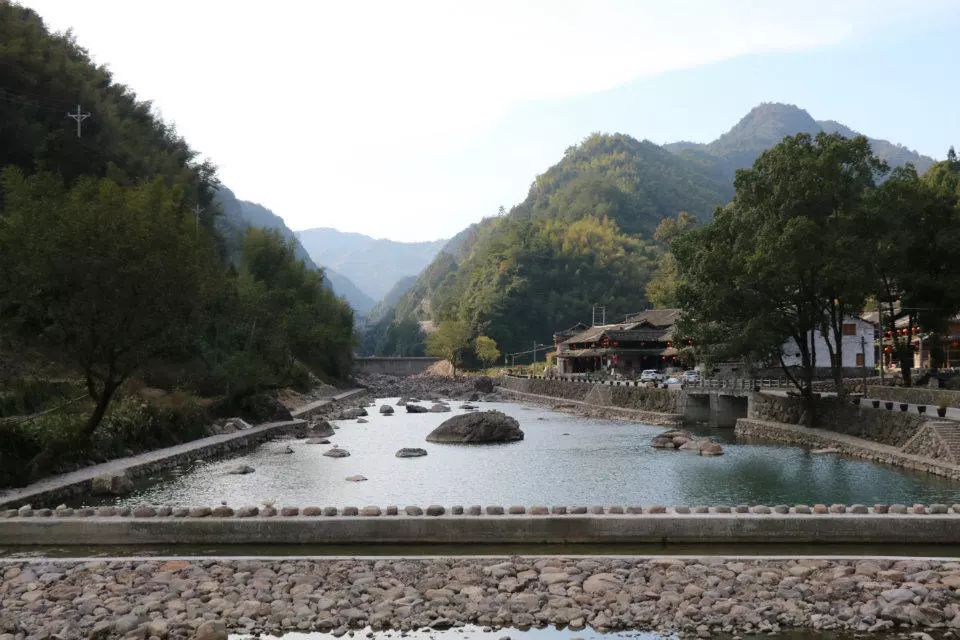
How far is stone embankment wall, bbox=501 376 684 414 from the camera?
46.2 meters

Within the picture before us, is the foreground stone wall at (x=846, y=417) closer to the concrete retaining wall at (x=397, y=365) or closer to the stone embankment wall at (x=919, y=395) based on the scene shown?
the stone embankment wall at (x=919, y=395)

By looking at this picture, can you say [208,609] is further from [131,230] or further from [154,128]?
[154,128]

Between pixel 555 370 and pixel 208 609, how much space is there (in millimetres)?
81736

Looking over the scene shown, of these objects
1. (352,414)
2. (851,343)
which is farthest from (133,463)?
(851,343)

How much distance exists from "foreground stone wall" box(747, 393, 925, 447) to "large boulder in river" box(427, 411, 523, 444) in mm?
12025

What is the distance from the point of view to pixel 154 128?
62.4 m

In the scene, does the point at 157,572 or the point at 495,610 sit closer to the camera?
the point at 495,610

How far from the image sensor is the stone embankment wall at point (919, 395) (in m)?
30.6

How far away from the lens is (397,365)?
424 feet

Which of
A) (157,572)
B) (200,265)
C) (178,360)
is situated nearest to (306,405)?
(178,360)

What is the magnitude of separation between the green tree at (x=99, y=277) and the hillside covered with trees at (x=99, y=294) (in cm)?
4

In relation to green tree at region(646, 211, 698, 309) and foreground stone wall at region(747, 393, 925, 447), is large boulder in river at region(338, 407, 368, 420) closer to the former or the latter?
foreground stone wall at region(747, 393, 925, 447)

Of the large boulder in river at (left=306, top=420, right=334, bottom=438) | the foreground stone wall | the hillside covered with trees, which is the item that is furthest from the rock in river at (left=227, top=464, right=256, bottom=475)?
the foreground stone wall

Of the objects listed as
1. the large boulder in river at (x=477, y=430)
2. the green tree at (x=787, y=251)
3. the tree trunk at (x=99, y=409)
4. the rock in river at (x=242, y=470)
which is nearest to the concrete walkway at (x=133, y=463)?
the tree trunk at (x=99, y=409)
